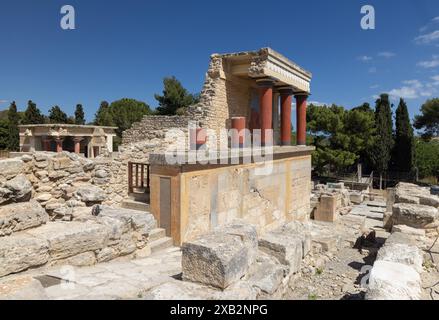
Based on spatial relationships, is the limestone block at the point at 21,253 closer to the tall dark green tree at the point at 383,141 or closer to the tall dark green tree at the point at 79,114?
the tall dark green tree at the point at 383,141

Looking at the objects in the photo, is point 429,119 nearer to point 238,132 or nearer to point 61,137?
point 238,132

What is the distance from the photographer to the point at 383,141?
27.6m

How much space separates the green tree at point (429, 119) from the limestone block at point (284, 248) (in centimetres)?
3050

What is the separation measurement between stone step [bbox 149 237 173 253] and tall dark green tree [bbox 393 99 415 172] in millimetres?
27977

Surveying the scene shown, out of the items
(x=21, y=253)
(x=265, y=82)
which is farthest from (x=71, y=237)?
(x=265, y=82)

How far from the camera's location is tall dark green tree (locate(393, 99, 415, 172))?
27.7 meters

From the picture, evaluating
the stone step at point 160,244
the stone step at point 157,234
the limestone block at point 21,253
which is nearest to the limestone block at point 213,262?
the limestone block at point 21,253

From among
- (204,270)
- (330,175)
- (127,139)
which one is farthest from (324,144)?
(204,270)

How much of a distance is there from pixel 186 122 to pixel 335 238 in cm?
565

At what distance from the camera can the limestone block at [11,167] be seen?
434cm

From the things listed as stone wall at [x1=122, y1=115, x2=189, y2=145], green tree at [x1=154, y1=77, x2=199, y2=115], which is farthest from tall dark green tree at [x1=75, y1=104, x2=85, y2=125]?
stone wall at [x1=122, y1=115, x2=189, y2=145]

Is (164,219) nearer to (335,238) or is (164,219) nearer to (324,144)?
(335,238)

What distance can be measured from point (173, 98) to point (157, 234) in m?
23.5

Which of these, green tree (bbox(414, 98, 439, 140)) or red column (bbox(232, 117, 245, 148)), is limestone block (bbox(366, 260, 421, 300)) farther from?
green tree (bbox(414, 98, 439, 140))
